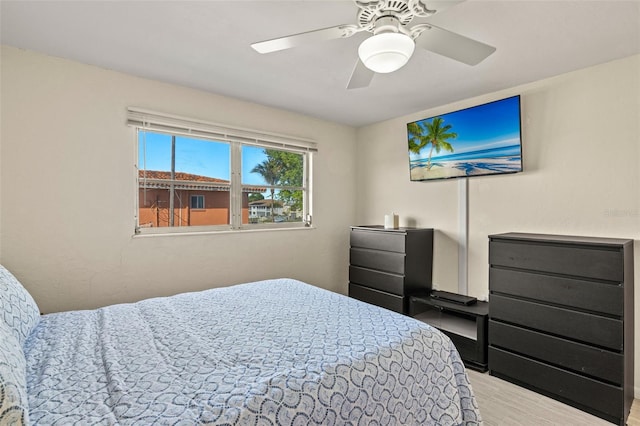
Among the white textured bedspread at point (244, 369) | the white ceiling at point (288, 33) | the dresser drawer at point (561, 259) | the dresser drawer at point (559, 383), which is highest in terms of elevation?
the white ceiling at point (288, 33)

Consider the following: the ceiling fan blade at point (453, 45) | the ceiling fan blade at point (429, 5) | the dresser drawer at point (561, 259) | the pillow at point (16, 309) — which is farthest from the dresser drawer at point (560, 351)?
the pillow at point (16, 309)

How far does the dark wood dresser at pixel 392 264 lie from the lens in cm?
312

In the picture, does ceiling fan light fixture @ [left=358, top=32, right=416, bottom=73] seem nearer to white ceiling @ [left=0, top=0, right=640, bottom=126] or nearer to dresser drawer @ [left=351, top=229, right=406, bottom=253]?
white ceiling @ [left=0, top=0, right=640, bottom=126]

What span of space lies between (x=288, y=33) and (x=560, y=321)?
2.61 meters

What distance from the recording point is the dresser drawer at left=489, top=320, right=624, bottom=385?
6.33 ft

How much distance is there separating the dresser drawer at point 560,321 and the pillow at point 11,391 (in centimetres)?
270

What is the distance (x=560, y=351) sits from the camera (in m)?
2.12

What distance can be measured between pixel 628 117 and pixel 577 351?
5.47ft

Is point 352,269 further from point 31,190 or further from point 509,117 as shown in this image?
point 31,190

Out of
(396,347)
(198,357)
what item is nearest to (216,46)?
(198,357)

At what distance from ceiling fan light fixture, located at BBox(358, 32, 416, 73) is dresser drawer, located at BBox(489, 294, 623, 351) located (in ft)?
6.44

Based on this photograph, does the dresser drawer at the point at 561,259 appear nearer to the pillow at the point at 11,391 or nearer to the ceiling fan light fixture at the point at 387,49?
the ceiling fan light fixture at the point at 387,49

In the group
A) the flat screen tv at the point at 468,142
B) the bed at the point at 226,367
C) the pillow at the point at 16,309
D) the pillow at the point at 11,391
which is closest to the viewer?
the pillow at the point at 11,391

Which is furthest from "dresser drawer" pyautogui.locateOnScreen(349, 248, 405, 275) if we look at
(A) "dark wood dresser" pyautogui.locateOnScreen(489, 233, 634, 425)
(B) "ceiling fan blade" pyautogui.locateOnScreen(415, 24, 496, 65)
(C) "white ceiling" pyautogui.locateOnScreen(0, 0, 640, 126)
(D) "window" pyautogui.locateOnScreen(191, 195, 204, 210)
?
(B) "ceiling fan blade" pyautogui.locateOnScreen(415, 24, 496, 65)
